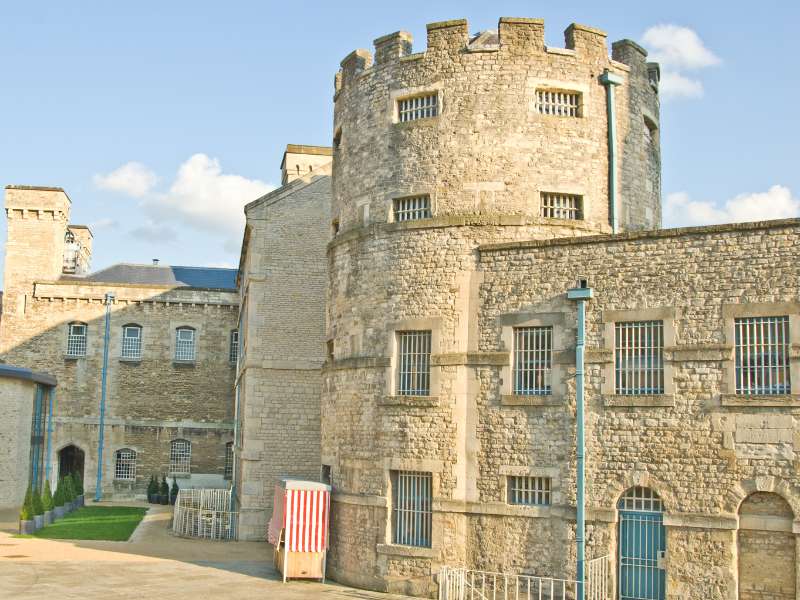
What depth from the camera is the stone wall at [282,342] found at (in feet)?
96.0

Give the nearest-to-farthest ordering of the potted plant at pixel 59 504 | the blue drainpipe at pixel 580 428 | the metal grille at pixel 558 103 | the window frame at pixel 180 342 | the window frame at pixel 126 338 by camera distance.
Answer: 1. the blue drainpipe at pixel 580 428
2. the metal grille at pixel 558 103
3. the potted plant at pixel 59 504
4. the window frame at pixel 126 338
5. the window frame at pixel 180 342

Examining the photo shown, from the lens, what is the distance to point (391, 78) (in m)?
21.3

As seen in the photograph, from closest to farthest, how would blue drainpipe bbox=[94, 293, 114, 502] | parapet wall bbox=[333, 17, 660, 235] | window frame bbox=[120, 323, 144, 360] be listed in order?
parapet wall bbox=[333, 17, 660, 235]
blue drainpipe bbox=[94, 293, 114, 502]
window frame bbox=[120, 323, 144, 360]

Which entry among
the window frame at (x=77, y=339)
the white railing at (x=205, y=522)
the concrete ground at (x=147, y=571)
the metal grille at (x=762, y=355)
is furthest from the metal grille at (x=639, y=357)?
the window frame at (x=77, y=339)

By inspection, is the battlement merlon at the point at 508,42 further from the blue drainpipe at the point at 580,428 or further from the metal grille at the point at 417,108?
the blue drainpipe at the point at 580,428

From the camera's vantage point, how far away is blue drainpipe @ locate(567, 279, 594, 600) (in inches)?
683

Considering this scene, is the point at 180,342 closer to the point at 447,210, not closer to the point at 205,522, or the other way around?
the point at 205,522

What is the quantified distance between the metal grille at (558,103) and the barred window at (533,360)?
5141mm

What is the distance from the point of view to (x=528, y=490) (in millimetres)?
18469

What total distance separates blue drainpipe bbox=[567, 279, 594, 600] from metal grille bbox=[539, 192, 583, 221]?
252cm

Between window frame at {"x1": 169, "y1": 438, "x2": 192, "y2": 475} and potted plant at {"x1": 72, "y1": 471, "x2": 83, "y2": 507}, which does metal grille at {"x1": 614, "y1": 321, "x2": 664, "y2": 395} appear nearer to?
potted plant at {"x1": 72, "y1": 471, "x2": 83, "y2": 507}

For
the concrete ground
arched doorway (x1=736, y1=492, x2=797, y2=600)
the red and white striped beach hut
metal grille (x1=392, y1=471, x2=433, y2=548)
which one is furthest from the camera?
the red and white striped beach hut

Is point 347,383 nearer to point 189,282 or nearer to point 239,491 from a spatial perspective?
point 239,491

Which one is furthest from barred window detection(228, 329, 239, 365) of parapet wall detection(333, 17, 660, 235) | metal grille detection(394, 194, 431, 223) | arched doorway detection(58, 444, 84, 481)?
metal grille detection(394, 194, 431, 223)
